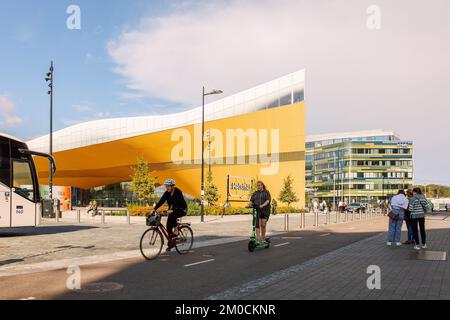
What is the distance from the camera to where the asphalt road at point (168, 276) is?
6.93 m

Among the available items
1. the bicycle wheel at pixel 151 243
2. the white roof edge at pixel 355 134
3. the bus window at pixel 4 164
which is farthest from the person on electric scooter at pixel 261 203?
the white roof edge at pixel 355 134

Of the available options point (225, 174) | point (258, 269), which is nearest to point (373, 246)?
point (258, 269)

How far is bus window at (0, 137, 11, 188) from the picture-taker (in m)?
15.8

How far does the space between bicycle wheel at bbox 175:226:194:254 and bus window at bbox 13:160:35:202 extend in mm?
7487

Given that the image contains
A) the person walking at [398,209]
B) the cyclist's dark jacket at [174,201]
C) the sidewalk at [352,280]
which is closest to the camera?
the sidewalk at [352,280]

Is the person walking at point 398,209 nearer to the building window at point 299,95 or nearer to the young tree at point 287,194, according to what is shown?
the young tree at point 287,194

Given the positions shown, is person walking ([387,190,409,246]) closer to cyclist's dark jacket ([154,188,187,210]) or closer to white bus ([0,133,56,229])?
cyclist's dark jacket ([154,188,187,210])

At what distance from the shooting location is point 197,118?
6091cm

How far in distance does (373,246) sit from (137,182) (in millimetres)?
32617

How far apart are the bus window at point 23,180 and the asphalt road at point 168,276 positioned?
7.39m

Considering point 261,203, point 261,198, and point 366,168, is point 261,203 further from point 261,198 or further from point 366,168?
point 366,168

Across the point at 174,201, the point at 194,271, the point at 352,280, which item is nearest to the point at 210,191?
the point at 174,201

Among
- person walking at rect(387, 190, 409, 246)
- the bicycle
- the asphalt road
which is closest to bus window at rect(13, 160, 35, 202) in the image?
the asphalt road
